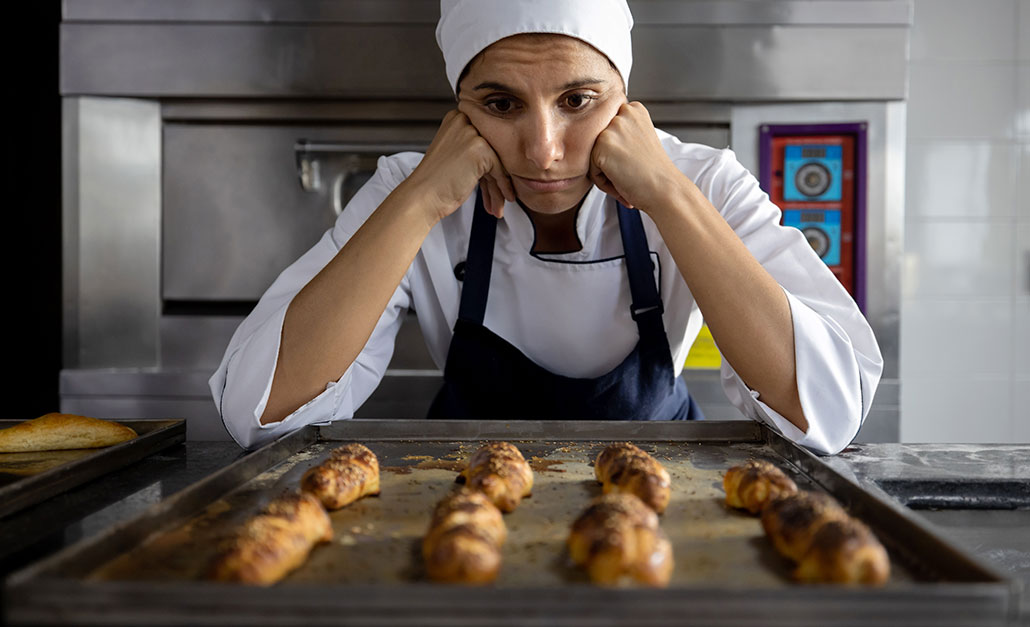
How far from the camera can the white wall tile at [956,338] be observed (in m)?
2.75

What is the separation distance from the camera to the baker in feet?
4.18

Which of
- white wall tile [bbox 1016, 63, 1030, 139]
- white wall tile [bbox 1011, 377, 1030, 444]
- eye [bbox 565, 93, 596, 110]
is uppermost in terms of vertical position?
white wall tile [bbox 1016, 63, 1030, 139]

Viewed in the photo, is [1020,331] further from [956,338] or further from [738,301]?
[738,301]

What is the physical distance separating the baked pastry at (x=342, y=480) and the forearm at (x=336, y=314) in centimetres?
34

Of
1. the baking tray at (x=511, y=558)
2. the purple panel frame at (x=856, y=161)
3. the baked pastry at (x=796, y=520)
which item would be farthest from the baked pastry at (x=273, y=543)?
the purple panel frame at (x=856, y=161)

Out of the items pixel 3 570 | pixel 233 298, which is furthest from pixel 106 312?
pixel 3 570

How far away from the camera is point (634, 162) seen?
135 centimetres

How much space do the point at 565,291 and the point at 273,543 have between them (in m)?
1.07

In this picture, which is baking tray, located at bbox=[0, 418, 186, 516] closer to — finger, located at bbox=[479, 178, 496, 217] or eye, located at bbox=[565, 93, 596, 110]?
finger, located at bbox=[479, 178, 496, 217]

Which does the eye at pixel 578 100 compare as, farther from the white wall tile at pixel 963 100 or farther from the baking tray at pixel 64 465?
the white wall tile at pixel 963 100

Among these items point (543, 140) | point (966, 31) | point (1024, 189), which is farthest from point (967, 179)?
point (543, 140)

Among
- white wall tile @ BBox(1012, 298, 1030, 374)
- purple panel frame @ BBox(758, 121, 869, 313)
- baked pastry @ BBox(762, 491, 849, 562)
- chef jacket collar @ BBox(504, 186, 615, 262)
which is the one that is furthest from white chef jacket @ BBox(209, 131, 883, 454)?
white wall tile @ BBox(1012, 298, 1030, 374)

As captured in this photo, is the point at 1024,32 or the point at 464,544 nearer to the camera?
the point at 464,544

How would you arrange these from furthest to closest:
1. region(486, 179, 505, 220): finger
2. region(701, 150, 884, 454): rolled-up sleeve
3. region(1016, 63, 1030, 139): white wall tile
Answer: region(1016, 63, 1030, 139): white wall tile, region(486, 179, 505, 220): finger, region(701, 150, 884, 454): rolled-up sleeve
